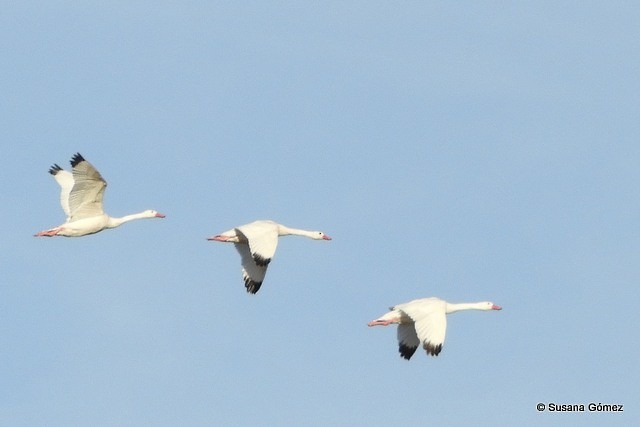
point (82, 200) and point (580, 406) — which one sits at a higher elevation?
point (82, 200)

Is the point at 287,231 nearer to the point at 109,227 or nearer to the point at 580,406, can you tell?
the point at 109,227

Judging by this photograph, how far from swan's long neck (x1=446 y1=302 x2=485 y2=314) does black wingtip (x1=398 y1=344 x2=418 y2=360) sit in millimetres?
1367

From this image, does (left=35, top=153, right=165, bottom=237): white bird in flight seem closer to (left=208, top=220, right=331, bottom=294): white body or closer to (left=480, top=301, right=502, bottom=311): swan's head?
(left=208, top=220, right=331, bottom=294): white body

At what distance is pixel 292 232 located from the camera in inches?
1535

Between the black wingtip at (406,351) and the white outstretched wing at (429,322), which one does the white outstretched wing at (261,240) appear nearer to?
the white outstretched wing at (429,322)

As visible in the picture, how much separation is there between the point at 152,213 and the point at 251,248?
5.04 metres

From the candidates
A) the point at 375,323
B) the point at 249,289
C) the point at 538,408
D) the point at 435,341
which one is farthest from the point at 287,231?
the point at 538,408

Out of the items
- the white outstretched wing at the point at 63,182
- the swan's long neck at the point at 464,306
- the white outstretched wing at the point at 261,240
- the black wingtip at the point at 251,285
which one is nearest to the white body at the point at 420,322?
the swan's long neck at the point at 464,306

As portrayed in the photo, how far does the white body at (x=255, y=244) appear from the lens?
35.1m

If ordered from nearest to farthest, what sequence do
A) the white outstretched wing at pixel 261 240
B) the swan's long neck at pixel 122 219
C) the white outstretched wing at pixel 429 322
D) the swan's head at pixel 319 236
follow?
the white outstretched wing at pixel 429 322, the white outstretched wing at pixel 261 240, the swan's long neck at pixel 122 219, the swan's head at pixel 319 236

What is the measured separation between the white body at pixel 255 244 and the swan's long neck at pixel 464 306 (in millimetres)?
4806

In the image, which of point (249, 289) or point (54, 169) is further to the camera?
point (54, 169)

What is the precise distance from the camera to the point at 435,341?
32.4 meters

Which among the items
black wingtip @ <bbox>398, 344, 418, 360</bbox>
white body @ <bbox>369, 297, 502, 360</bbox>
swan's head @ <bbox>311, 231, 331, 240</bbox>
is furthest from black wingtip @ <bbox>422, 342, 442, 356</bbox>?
swan's head @ <bbox>311, 231, 331, 240</bbox>
